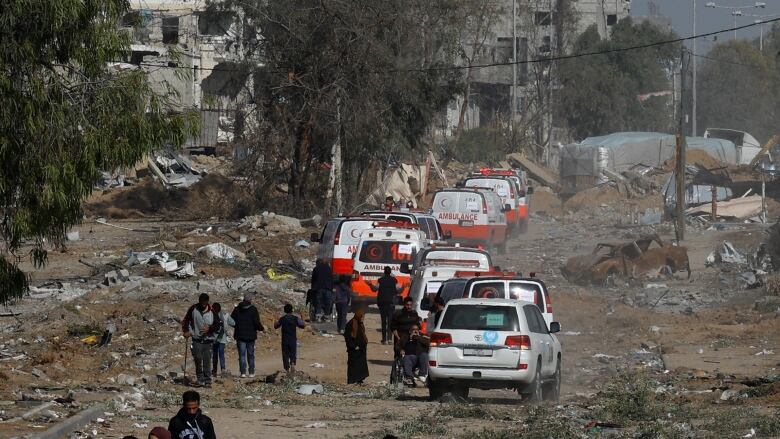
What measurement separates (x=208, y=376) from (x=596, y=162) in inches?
2168

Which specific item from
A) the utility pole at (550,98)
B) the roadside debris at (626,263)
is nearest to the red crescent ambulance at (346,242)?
the roadside debris at (626,263)

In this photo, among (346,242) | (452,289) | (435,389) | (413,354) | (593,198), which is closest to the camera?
(435,389)

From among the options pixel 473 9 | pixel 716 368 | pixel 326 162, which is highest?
pixel 473 9

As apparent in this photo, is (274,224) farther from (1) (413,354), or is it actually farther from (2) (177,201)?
(1) (413,354)

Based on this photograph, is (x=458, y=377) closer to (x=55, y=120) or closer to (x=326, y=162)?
(x=55, y=120)

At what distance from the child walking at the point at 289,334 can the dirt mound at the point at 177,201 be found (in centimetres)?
2976

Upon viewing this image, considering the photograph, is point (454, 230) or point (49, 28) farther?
point (454, 230)

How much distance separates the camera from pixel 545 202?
69.6 meters

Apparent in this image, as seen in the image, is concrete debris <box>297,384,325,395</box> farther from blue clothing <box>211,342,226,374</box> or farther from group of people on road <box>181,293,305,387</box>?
blue clothing <box>211,342,226,374</box>

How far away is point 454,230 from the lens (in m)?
40.7

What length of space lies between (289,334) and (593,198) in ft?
162

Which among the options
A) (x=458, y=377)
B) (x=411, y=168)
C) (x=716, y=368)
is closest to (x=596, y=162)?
(x=411, y=168)

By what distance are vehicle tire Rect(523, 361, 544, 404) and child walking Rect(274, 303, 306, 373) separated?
410cm

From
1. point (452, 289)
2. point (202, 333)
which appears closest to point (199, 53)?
point (452, 289)
